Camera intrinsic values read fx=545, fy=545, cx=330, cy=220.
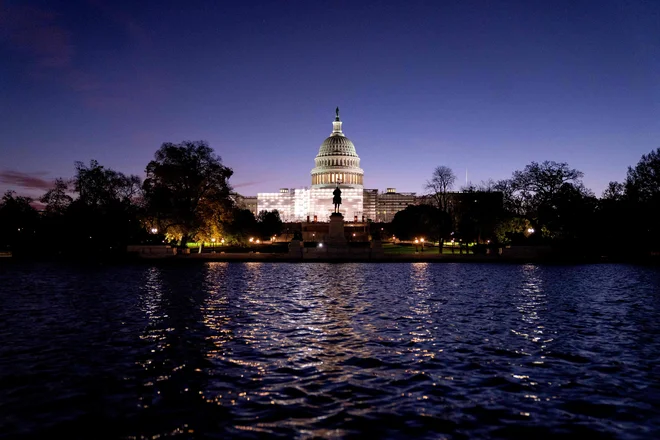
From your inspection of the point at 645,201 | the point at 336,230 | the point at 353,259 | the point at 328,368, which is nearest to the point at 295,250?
the point at 353,259

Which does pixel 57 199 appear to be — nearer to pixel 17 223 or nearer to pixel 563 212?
pixel 17 223

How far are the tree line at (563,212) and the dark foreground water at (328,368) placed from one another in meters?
45.2

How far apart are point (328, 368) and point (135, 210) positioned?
220ft

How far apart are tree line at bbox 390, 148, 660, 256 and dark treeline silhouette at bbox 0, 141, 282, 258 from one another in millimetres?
29918

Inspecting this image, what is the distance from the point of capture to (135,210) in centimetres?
7356

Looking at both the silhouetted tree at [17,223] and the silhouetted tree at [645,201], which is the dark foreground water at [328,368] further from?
the silhouetted tree at [17,223]

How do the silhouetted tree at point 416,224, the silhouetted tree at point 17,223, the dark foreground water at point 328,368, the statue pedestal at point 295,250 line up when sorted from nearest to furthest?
the dark foreground water at point 328,368 → the statue pedestal at point 295,250 → the silhouetted tree at point 17,223 → the silhouetted tree at point 416,224

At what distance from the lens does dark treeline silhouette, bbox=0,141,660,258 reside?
213ft

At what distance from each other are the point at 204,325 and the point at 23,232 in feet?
267

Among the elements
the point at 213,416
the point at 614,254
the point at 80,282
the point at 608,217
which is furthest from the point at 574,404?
the point at 608,217

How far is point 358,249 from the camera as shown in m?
63.8

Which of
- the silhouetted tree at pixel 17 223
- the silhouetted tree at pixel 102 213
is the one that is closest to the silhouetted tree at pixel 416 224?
the silhouetted tree at pixel 102 213

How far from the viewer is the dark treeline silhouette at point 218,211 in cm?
6481

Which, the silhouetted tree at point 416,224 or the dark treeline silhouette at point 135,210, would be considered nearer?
the dark treeline silhouette at point 135,210
